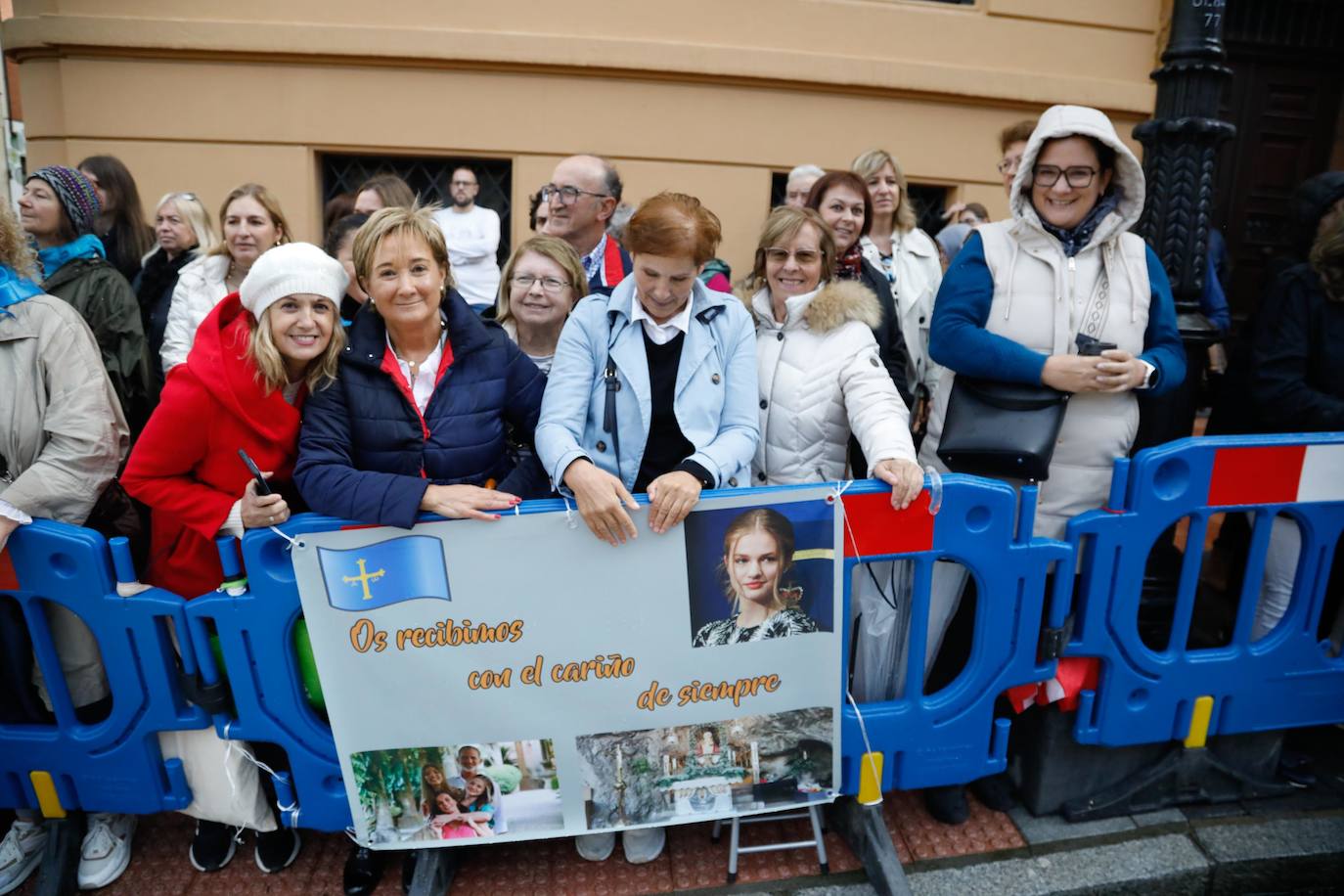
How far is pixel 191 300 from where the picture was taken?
12.6ft

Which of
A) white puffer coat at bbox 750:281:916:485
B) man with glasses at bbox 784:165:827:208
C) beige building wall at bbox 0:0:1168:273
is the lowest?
white puffer coat at bbox 750:281:916:485

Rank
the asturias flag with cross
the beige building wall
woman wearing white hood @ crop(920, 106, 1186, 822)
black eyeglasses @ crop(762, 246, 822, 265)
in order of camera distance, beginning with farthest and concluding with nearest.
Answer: the beige building wall
black eyeglasses @ crop(762, 246, 822, 265)
woman wearing white hood @ crop(920, 106, 1186, 822)
the asturias flag with cross

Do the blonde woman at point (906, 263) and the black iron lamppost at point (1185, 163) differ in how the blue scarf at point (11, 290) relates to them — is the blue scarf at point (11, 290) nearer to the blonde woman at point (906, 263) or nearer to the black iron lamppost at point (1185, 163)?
the blonde woman at point (906, 263)

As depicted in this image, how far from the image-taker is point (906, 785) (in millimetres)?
2676

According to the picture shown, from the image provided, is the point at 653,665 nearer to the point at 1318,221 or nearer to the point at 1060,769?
the point at 1060,769

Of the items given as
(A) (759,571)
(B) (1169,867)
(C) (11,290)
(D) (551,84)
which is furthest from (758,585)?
(D) (551,84)

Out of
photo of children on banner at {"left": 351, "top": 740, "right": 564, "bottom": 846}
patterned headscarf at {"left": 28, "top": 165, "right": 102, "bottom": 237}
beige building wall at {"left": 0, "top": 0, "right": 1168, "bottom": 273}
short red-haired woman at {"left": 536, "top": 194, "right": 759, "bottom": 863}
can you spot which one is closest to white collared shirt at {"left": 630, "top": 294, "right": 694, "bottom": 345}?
short red-haired woman at {"left": 536, "top": 194, "right": 759, "bottom": 863}

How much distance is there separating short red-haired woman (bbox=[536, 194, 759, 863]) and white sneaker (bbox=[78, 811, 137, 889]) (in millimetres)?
1858

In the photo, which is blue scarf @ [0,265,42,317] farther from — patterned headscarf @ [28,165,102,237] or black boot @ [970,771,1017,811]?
black boot @ [970,771,1017,811]

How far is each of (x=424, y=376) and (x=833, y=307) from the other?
4.31ft

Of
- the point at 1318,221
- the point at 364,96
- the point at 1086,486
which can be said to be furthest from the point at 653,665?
the point at 364,96

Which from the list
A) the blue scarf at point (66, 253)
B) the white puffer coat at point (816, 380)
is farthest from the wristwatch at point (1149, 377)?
the blue scarf at point (66, 253)

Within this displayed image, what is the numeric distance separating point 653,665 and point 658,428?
694 mm

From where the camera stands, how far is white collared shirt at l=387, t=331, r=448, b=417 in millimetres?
2473
